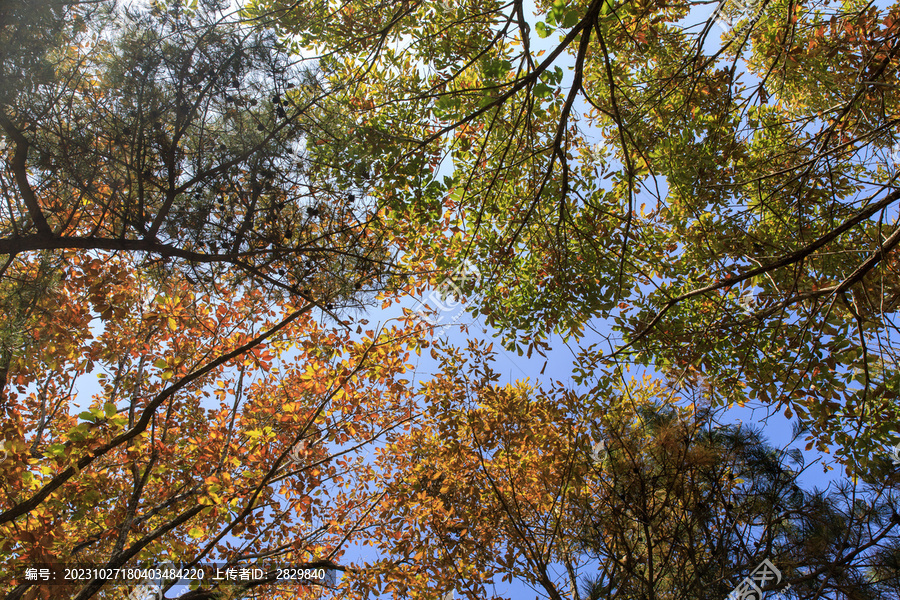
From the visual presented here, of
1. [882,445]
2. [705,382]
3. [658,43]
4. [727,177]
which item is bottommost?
[882,445]

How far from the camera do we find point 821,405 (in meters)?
3.94

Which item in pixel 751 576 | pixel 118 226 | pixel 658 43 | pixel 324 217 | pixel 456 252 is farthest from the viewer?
pixel 456 252

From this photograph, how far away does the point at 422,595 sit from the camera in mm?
5613

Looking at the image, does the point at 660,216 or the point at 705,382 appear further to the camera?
the point at 660,216

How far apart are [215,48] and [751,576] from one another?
6383 mm

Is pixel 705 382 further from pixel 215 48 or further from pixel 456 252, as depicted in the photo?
pixel 215 48

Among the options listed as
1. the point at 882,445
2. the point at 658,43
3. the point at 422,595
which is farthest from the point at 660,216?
the point at 422,595

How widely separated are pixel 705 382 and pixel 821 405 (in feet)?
3.17

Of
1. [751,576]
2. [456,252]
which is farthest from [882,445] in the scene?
[456,252]

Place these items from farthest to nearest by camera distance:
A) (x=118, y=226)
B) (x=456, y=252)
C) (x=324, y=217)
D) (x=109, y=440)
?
(x=456, y=252)
(x=324, y=217)
(x=118, y=226)
(x=109, y=440)

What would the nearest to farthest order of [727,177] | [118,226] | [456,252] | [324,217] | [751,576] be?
[751,576] < [118,226] < [324,217] < [727,177] < [456,252]

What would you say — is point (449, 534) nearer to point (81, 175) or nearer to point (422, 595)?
point (422, 595)

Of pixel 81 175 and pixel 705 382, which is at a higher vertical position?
pixel 81 175

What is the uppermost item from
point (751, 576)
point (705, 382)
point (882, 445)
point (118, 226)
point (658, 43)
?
point (658, 43)
